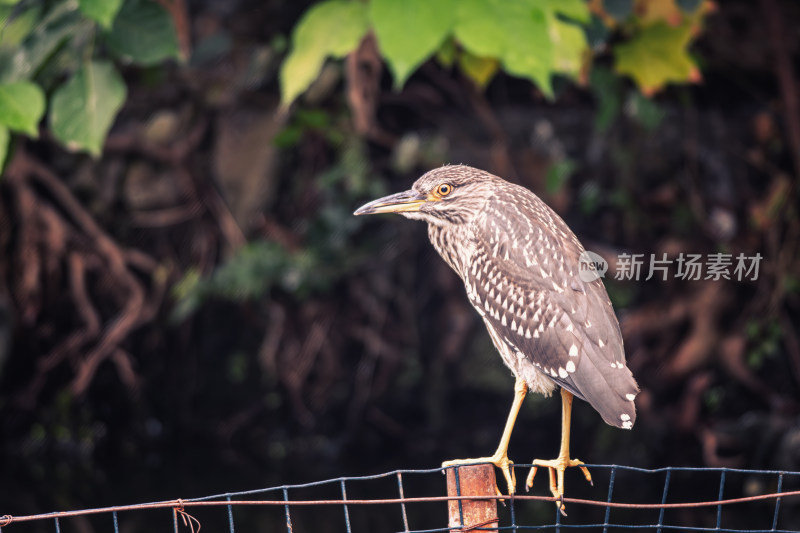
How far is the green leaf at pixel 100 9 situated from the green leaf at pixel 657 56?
5.92 ft

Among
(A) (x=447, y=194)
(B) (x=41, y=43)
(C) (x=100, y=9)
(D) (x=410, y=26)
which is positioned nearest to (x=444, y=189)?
(A) (x=447, y=194)

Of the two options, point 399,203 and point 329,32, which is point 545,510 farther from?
point 399,203

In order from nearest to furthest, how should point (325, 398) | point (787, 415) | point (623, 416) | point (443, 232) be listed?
point (623, 416), point (443, 232), point (787, 415), point (325, 398)

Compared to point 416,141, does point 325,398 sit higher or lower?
lower

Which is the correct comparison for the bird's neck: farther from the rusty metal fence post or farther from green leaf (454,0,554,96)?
green leaf (454,0,554,96)

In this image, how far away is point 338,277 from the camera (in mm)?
4637

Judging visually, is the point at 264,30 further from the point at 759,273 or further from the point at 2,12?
the point at 759,273

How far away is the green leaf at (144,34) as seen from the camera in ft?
7.29

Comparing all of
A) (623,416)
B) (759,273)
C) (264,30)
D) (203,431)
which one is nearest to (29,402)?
(203,431)

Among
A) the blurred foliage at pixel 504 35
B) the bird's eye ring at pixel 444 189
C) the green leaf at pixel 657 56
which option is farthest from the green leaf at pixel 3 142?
the green leaf at pixel 657 56

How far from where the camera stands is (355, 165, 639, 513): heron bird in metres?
1.31

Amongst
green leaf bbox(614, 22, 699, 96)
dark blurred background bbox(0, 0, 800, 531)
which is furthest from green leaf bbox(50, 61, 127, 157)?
dark blurred background bbox(0, 0, 800, 531)

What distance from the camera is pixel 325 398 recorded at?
477 centimetres

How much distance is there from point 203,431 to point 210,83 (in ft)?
5.99
